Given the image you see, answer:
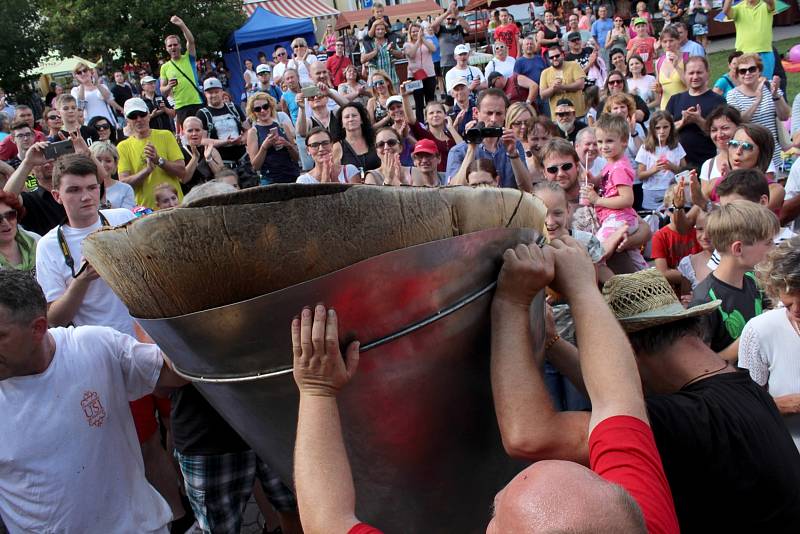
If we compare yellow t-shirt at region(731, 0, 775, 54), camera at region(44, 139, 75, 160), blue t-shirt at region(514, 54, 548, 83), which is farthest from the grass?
camera at region(44, 139, 75, 160)

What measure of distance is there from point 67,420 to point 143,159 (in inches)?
168

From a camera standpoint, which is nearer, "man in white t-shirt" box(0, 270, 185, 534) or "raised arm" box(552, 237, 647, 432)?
"raised arm" box(552, 237, 647, 432)

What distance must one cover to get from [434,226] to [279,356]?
351mm

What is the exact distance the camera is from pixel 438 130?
7.05 meters

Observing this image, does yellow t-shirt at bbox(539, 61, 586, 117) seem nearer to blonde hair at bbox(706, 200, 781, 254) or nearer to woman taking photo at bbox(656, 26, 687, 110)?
woman taking photo at bbox(656, 26, 687, 110)

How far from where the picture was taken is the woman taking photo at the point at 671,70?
8.36m

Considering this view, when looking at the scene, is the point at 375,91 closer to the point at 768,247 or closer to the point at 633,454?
the point at 768,247

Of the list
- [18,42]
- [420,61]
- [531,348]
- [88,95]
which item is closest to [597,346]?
[531,348]

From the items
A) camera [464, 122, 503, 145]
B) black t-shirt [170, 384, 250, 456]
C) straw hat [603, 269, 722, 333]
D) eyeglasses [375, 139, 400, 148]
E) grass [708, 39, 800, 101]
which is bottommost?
grass [708, 39, 800, 101]

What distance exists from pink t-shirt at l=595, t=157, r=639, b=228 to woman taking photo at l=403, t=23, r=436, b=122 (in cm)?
645

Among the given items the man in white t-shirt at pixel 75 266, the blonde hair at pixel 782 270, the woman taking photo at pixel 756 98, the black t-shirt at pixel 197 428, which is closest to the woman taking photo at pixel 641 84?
the woman taking photo at pixel 756 98

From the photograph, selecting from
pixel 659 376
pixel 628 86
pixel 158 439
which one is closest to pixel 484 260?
pixel 659 376

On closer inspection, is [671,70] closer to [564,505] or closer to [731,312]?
[731,312]

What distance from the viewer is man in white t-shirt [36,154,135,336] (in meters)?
3.27
